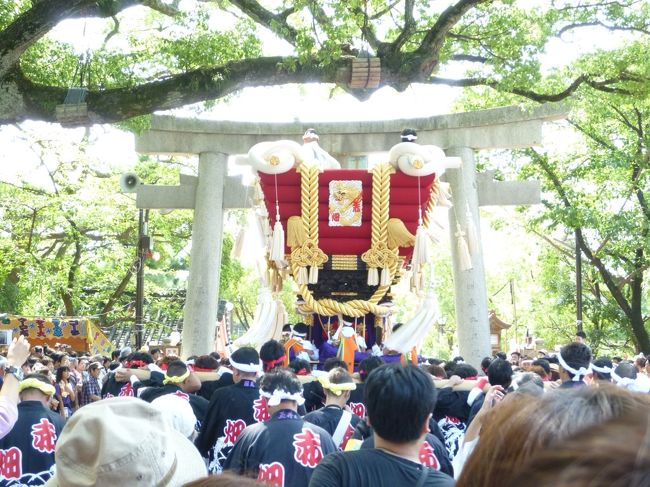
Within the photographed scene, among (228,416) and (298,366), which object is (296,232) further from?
(228,416)

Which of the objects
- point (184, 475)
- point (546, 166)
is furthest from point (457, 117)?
point (184, 475)

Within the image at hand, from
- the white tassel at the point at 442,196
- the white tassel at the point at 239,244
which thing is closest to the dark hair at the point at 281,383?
the white tassel at the point at 442,196

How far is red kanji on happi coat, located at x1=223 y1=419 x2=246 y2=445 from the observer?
5.31 metres

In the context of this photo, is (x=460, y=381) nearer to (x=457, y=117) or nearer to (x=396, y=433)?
(x=396, y=433)

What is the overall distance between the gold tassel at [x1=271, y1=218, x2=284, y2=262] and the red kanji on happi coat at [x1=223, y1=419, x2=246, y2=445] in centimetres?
505

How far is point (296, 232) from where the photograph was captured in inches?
423

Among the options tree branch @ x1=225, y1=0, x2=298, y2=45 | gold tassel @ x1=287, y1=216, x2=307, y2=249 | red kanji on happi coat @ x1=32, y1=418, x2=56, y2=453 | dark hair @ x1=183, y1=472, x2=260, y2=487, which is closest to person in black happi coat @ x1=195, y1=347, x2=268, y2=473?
red kanji on happi coat @ x1=32, y1=418, x2=56, y2=453

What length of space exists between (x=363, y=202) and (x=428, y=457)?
7081 mm

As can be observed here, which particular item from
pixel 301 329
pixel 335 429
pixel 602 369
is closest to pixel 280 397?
pixel 335 429

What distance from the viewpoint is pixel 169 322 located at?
28.6 meters

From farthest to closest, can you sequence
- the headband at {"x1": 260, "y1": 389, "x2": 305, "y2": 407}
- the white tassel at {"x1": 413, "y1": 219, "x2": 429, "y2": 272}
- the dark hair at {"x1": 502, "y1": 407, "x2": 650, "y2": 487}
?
1. the white tassel at {"x1": 413, "y1": 219, "x2": 429, "y2": 272}
2. the headband at {"x1": 260, "y1": 389, "x2": 305, "y2": 407}
3. the dark hair at {"x1": 502, "y1": 407, "x2": 650, "y2": 487}

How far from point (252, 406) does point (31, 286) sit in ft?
49.2

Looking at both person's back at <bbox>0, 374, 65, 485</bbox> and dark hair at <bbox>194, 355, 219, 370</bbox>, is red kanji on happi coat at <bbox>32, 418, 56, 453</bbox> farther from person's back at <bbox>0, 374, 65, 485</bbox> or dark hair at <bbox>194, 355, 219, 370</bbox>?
dark hair at <bbox>194, 355, 219, 370</bbox>

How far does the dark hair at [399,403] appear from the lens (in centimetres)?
305
